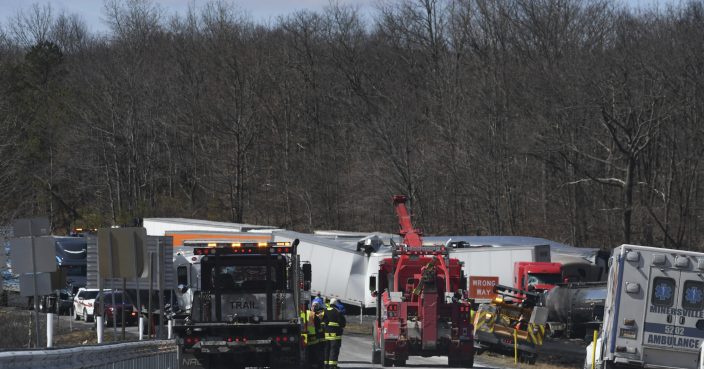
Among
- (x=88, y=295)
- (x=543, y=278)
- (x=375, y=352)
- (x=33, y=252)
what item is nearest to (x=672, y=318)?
(x=375, y=352)

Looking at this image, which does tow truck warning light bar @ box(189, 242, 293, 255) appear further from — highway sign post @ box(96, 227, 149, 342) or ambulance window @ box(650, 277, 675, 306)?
ambulance window @ box(650, 277, 675, 306)

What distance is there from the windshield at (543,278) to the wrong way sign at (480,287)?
8.17ft

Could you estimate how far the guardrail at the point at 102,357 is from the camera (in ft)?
36.9

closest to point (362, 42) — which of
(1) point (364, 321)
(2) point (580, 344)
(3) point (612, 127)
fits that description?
(3) point (612, 127)

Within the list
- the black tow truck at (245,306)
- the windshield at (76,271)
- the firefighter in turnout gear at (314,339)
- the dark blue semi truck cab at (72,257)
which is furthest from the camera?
the windshield at (76,271)

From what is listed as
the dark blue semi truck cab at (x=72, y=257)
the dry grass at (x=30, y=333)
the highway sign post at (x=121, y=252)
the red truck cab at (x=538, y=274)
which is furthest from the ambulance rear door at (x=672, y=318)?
the dark blue semi truck cab at (x=72, y=257)

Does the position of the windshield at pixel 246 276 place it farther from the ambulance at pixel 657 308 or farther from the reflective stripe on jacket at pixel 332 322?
the ambulance at pixel 657 308

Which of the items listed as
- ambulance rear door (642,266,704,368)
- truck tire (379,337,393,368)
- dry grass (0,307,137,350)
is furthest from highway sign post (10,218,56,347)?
ambulance rear door (642,266,704,368)

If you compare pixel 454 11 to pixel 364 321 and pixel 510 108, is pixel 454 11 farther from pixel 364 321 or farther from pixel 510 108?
pixel 364 321

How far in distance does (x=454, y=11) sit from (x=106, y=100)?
23793 millimetres

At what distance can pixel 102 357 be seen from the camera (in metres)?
15.7

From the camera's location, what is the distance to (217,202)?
8412 centimetres

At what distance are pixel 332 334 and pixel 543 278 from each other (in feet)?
60.9

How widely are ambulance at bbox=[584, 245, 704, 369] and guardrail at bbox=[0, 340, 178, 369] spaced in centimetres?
750
